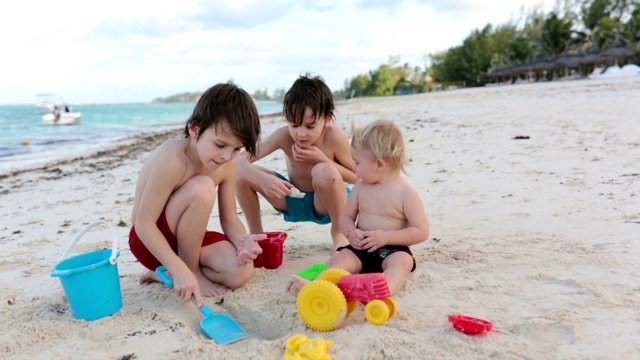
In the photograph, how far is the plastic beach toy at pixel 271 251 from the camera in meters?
2.67

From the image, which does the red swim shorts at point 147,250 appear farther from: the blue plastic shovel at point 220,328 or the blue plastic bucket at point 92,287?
the blue plastic shovel at point 220,328

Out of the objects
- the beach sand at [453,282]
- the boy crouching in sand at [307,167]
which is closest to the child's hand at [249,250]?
the beach sand at [453,282]

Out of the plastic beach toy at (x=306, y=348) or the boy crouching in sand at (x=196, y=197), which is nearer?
the plastic beach toy at (x=306, y=348)

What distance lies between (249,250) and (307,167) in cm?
99

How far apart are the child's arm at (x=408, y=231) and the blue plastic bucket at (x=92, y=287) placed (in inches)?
49.0

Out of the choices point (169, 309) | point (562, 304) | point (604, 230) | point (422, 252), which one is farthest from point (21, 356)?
point (604, 230)

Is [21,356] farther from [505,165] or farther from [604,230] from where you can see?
[505,165]

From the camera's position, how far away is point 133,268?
294cm

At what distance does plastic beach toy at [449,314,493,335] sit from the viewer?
5.53ft

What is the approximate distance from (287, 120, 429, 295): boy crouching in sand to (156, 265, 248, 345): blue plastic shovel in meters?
0.59

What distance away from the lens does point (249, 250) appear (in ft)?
7.51

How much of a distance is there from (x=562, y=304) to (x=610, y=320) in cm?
19

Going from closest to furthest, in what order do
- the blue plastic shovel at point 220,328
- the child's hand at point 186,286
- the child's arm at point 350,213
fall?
the blue plastic shovel at point 220,328
the child's hand at point 186,286
the child's arm at point 350,213

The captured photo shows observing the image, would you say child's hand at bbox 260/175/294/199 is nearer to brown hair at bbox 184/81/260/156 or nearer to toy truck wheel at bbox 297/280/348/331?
brown hair at bbox 184/81/260/156
